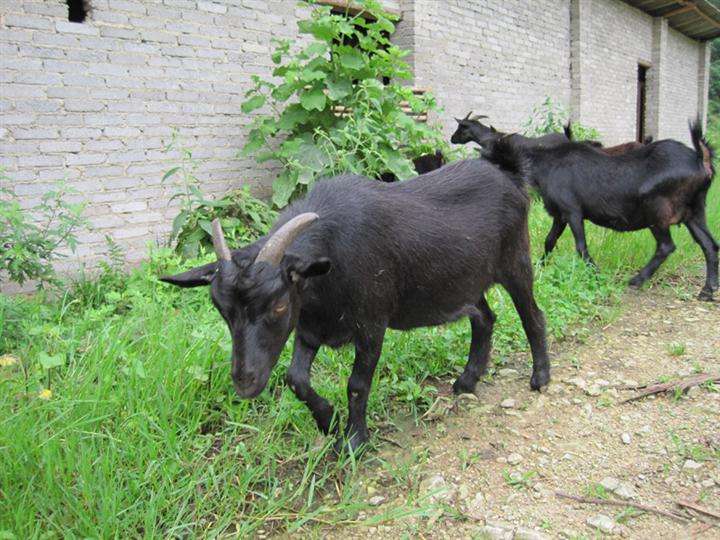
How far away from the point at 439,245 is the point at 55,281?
2.96 meters

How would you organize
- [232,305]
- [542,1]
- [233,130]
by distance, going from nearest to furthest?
[232,305] → [233,130] → [542,1]

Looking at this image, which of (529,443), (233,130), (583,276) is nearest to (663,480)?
(529,443)

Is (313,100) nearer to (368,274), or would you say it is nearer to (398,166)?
(398,166)

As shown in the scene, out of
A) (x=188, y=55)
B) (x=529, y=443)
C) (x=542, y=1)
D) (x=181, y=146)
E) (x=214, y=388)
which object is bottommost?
(x=529, y=443)

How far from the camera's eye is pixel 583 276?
17.5ft

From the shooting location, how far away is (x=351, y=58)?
248 inches

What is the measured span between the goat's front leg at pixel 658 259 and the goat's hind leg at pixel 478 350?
8.15 feet

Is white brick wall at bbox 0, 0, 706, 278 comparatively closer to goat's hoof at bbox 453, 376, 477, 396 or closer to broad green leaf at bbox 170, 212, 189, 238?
broad green leaf at bbox 170, 212, 189, 238

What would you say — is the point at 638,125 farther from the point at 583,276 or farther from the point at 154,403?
the point at 154,403

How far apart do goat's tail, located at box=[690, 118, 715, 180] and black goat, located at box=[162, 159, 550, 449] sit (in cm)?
276

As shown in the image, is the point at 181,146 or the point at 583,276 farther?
the point at 181,146

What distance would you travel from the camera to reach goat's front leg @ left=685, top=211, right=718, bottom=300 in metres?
5.37

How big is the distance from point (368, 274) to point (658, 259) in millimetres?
3827

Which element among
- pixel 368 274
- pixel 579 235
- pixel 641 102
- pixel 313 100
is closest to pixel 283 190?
pixel 313 100
